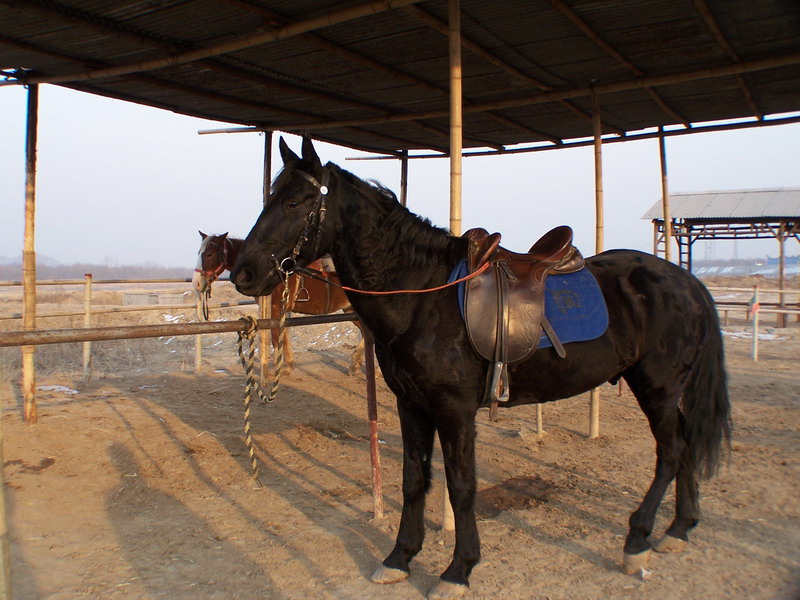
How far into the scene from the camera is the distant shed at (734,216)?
18.1 metres

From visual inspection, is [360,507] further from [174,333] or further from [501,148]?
[501,148]

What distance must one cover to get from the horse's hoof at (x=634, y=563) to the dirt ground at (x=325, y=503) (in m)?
0.05

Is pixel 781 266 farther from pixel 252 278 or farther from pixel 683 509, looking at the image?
pixel 252 278

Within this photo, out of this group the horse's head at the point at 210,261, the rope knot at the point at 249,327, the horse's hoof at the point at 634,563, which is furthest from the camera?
the horse's head at the point at 210,261

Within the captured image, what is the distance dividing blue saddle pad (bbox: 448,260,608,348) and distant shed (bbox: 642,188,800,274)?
15.2 m

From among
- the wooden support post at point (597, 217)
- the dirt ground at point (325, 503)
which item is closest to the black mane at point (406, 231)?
the dirt ground at point (325, 503)

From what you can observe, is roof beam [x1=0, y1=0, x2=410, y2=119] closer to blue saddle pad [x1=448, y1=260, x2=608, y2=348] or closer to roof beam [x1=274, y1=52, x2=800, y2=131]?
roof beam [x1=274, y1=52, x2=800, y2=131]

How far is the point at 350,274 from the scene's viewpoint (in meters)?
2.88

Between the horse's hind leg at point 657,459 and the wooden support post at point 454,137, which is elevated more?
the wooden support post at point 454,137

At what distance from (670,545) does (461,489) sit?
4.78 ft

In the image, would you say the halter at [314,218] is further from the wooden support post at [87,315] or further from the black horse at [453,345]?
the wooden support post at [87,315]

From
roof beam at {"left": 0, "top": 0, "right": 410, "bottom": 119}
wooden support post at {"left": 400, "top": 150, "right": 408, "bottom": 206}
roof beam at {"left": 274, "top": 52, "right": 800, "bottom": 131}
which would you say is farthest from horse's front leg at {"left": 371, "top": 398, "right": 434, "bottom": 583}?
wooden support post at {"left": 400, "top": 150, "right": 408, "bottom": 206}

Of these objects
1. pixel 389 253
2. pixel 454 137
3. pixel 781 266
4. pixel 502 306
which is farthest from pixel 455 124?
pixel 781 266

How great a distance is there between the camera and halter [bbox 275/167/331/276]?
8.82 feet
